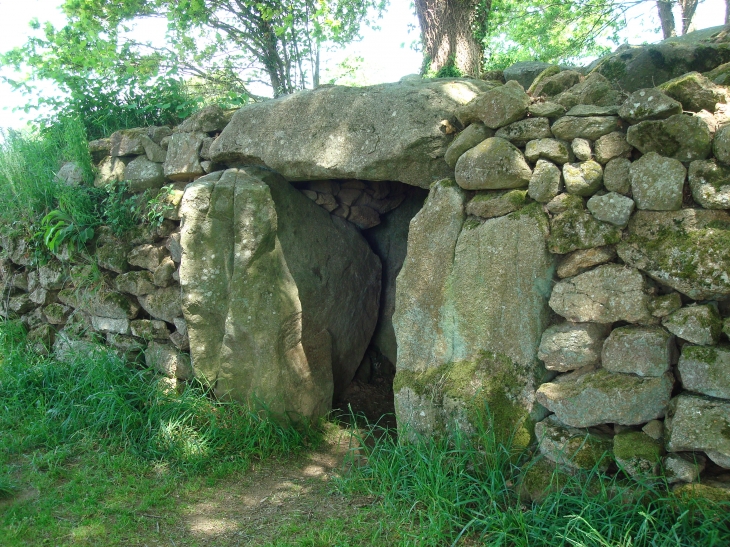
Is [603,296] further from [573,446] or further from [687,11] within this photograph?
[687,11]

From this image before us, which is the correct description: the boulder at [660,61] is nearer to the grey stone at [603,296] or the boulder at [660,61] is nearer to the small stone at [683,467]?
the grey stone at [603,296]

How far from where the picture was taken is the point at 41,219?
485 cm

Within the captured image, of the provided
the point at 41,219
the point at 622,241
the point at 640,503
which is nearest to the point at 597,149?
the point at 622,241

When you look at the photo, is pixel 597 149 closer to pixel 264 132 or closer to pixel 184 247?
pixel 264 132

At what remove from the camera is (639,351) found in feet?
8.16

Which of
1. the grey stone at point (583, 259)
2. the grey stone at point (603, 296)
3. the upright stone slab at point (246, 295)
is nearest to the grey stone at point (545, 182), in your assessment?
the grey stone at point (583, 259)

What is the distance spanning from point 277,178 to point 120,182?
1515 millimetres

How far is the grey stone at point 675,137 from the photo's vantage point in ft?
8.07

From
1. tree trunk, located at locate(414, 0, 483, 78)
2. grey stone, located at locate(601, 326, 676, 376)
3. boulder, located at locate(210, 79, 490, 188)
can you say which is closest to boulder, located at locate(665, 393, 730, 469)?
grey stone, located at locate(601, 326, 676, 376)

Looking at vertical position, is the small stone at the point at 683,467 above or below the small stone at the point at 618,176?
below

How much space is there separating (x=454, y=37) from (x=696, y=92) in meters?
3.46

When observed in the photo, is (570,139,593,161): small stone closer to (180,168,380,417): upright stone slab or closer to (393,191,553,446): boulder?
(393,191,553,446): boulder

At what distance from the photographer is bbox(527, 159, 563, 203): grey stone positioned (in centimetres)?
281

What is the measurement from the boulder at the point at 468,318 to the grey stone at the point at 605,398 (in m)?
0.17
